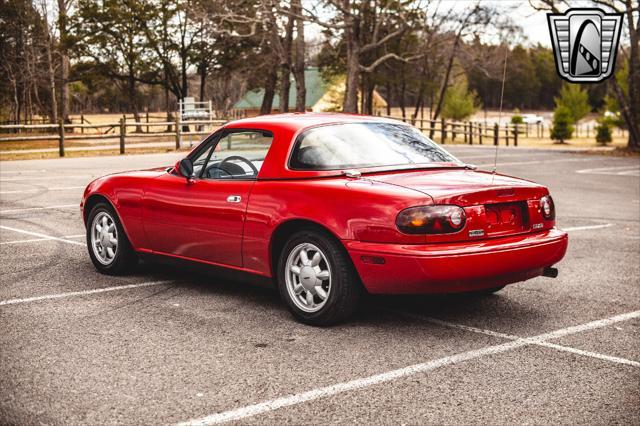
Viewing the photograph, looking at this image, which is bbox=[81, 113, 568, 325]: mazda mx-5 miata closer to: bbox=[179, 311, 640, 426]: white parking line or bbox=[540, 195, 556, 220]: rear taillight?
bbox=[540, 195, 556, 220]: rear taillight

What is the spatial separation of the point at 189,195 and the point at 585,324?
2.99 meters

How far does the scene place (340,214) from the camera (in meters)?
5.10

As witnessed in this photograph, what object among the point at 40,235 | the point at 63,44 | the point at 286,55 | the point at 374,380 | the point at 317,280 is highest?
the point at 63,44

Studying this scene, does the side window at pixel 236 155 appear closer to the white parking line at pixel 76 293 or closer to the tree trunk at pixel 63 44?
the white parking line at pixel 76 293

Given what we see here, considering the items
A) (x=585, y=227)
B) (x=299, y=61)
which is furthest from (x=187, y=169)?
(x=299, y=61)

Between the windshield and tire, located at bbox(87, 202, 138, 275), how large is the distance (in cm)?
202

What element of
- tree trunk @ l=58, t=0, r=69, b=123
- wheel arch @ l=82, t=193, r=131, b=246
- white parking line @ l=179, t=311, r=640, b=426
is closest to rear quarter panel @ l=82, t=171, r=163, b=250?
wheel arch @ l=82, t=193, r=131, b=246

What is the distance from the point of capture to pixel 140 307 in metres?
5.88

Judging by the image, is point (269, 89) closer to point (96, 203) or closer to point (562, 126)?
point (562, 126)

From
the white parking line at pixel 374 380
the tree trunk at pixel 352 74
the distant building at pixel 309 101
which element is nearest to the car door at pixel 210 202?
the white parking line at pixel 374 380

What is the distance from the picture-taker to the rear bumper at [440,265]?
486 centimetres

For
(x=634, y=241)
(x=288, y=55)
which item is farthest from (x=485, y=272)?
(x=288, y=55)

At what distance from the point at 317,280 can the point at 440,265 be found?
857 mm

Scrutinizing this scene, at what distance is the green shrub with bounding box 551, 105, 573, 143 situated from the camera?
4828cm
